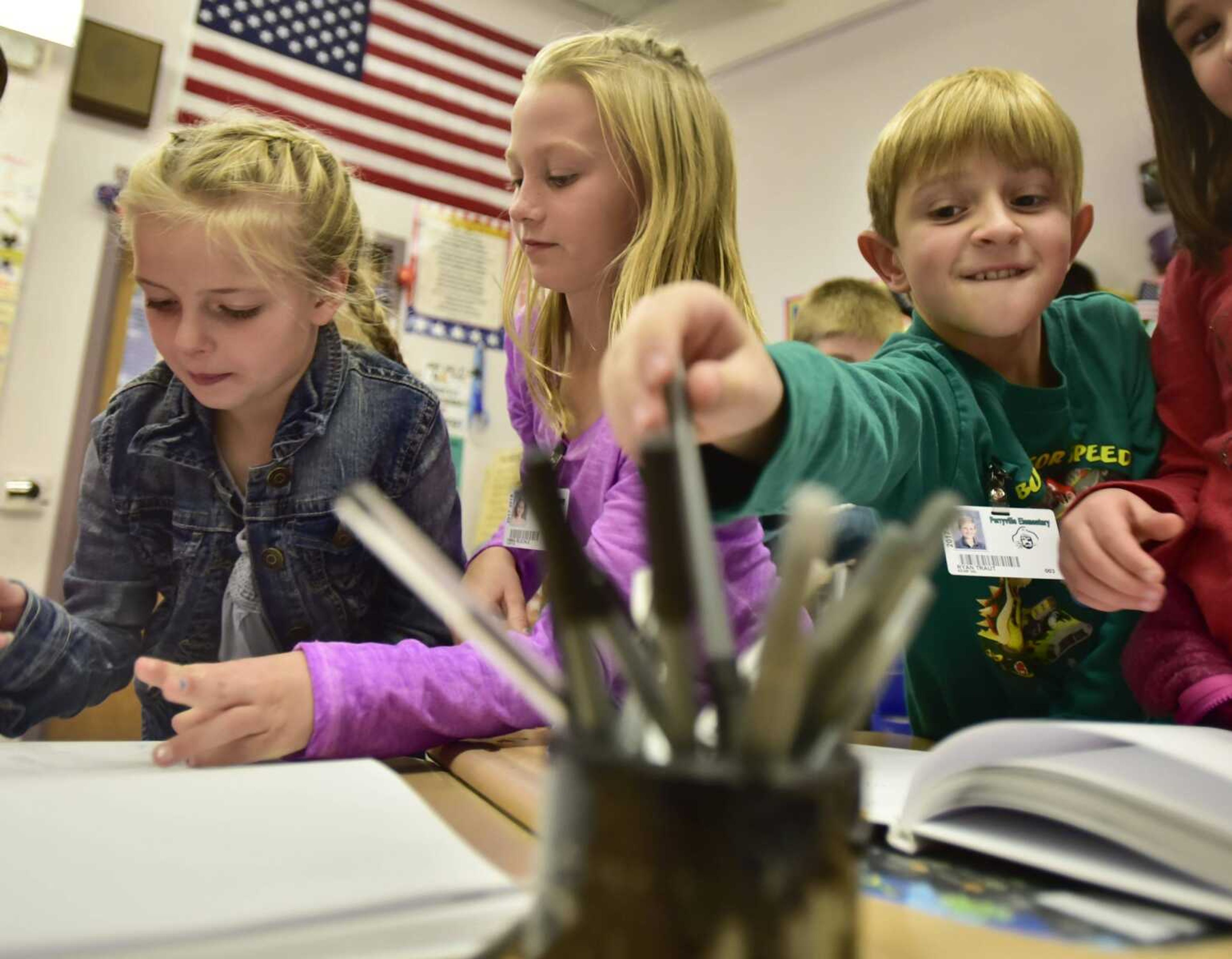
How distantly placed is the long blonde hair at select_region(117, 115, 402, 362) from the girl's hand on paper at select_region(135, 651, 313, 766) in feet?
1.68

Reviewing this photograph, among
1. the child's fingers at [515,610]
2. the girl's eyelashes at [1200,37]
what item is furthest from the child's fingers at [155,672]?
the girl's eyelashes at [1200,37]

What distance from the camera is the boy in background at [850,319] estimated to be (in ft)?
6.50

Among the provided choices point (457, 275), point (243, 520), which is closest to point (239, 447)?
point (243, 520)

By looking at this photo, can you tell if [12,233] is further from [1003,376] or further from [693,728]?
[693,728]

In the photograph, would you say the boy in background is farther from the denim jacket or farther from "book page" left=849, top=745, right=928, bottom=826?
"book page" left=849, top=745, right=928, bottom=826

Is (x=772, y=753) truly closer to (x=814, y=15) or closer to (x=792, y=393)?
(x=792, y=393)

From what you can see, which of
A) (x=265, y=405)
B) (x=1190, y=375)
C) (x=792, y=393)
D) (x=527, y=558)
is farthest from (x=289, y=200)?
(x=1190, y=375)

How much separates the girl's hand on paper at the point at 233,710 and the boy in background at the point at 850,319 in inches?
64.5

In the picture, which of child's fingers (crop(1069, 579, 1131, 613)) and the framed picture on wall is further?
the framed picture on wall

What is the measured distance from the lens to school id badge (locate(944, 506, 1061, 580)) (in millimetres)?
667

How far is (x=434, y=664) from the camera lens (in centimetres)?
56

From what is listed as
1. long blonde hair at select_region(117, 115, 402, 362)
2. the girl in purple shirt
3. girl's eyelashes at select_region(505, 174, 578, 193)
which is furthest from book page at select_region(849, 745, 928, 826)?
long blonde hair at select_region(117, 115, 402, 362)

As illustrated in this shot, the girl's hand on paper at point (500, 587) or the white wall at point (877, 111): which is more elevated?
the white wall at point (877, 111)

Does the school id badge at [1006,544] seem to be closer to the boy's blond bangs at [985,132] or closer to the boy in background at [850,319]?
the boy's blond bangs at [985,132]
